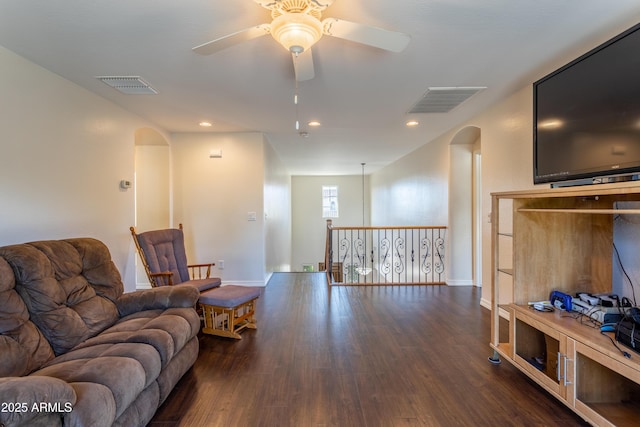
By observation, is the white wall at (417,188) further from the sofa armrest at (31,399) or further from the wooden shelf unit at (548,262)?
the sofa armrest at (31,399)

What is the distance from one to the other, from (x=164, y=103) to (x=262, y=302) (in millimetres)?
2777

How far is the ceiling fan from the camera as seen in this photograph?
1513mm

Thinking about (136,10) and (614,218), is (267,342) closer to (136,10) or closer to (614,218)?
(136,10)

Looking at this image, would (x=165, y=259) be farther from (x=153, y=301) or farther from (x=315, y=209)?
(x=315, y=209)

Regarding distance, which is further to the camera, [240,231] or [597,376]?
[240,231]

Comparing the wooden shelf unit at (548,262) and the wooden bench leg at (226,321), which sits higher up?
the wooden shelf unit at (548,262)

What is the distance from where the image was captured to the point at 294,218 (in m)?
10.8

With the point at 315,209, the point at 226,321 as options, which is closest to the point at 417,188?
the point at 226,321

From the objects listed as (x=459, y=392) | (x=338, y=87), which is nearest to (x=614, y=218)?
(x=459, y=392)

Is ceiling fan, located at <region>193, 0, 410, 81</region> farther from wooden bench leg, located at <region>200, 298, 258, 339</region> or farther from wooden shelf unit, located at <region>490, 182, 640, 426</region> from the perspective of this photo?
wooden bench leg, located at <region>200, 298, 258, 339</region>

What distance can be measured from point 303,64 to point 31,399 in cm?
220

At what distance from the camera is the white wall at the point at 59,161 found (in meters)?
2.26

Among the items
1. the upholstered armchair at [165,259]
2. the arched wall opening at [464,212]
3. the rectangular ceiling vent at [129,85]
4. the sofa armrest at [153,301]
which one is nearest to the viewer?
the sofa armrest at [153,301]

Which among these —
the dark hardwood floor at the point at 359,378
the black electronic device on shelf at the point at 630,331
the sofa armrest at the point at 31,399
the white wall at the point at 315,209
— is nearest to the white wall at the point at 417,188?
the white wall at the point at 315,209
